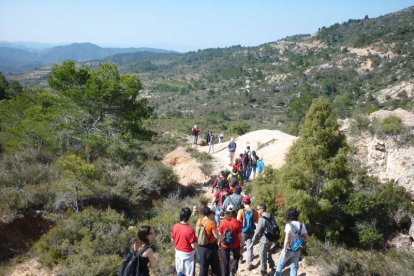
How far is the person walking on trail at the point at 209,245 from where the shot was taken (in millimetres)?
5840

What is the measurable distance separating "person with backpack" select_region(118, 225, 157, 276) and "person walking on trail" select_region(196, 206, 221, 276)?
1311 millimetres

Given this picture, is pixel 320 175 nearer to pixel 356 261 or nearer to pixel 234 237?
pixel 356 261

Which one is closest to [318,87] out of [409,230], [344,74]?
[344,74]

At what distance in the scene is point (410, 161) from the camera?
11.7 metres

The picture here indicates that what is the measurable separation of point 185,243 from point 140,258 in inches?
43.2

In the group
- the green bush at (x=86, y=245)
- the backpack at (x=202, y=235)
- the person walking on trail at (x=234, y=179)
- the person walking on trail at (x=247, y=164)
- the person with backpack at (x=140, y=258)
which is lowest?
the green bush at (x=86, y=245)

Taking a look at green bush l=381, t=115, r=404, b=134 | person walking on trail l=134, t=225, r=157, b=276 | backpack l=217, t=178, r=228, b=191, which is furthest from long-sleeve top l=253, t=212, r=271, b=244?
green bush l=381, t=115, r=404, b=134

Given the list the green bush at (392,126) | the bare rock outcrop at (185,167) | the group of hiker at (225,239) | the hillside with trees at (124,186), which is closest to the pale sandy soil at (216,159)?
the bare rock outcrop at (185,167)

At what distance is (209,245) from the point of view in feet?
19.5

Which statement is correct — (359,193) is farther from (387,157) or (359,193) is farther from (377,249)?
(387,157)

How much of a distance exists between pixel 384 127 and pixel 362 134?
0.89 m

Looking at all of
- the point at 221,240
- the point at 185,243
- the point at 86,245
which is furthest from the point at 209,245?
the point at 86,245

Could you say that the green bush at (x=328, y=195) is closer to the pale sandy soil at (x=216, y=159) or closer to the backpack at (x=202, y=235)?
the pale sandy soil at (x=216, y=159)

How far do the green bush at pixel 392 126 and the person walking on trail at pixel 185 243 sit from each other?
→ 32.7 feet
